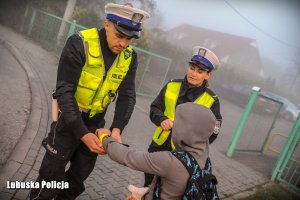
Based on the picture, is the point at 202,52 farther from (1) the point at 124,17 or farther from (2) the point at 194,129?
(2) the point at 194,129

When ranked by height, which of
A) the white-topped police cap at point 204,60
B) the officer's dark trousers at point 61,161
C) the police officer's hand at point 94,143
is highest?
the white-topped police cap at point 204,60

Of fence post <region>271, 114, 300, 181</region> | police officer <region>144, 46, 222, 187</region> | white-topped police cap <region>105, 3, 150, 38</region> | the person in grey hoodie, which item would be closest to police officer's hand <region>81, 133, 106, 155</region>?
the person in grey hoodie

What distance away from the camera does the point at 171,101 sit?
140 inches

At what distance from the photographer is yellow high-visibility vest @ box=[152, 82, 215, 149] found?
3.49 meters

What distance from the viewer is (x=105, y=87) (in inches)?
111

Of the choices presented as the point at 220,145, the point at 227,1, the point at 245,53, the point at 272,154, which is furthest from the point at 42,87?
the point at 245,53

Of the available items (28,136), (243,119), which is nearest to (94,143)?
(28,136)

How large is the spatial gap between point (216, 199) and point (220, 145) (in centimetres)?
739

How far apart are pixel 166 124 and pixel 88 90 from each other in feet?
3.45

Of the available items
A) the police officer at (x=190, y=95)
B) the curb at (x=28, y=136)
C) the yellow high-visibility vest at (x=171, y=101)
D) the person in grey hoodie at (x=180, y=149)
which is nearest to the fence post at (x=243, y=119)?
the police officer at (x=190, y=95)

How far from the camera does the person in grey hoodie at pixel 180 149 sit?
2088mm

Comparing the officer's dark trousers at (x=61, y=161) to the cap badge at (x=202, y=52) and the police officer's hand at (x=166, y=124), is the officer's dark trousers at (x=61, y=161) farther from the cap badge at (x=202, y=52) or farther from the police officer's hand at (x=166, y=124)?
the cap badge at (x=202, y=52)

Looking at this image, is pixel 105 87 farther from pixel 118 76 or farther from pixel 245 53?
pixel 245 53

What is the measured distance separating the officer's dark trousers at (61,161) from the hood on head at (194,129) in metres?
1.15
